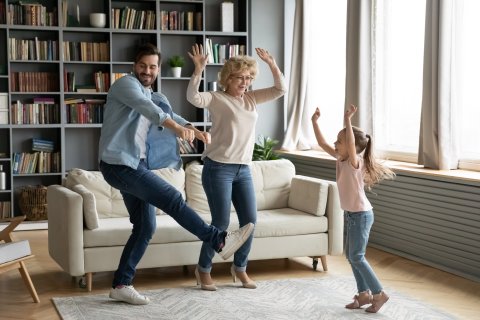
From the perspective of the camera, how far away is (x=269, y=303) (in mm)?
4637

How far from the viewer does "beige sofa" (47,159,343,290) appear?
4.94 m

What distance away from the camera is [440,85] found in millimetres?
5684

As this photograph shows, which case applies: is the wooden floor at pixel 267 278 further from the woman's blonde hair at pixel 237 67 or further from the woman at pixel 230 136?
the woman's blonde hair at pixel 237 67

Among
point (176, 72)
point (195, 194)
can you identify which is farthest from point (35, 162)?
point (195, 194)

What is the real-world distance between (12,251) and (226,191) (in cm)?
134

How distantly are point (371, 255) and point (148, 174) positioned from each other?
2605 mm

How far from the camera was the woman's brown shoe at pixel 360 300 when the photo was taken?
14.4 feet

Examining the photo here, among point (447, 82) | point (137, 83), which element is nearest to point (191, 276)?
point (137, 83)

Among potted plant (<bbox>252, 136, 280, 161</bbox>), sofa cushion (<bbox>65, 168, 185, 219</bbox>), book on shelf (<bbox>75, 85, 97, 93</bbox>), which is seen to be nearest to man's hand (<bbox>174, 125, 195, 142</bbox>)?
sofa cushion (<bbox>65, 168, 185, 219</bbox>)

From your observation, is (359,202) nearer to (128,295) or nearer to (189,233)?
(189,233)

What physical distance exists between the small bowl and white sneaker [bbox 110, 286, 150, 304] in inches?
158

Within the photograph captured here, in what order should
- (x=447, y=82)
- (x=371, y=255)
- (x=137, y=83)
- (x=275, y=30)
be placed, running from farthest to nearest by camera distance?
(x=275, y=30) → (x=371, y=255) → (x=447, y=82) → (x=137, y=83)

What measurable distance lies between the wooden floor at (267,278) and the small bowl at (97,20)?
2771 millimetres

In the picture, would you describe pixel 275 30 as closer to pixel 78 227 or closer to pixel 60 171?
pixel 60 171
